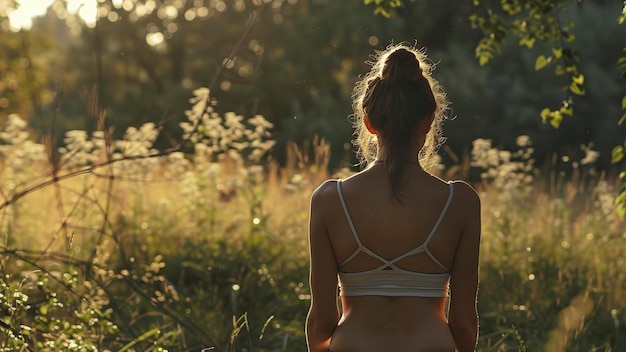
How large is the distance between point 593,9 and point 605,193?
50.0 feet

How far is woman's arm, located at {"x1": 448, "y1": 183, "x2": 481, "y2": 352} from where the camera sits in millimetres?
3082

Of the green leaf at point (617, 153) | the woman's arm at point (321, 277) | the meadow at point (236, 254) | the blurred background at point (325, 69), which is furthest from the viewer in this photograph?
the blurred background at point (325, 69)

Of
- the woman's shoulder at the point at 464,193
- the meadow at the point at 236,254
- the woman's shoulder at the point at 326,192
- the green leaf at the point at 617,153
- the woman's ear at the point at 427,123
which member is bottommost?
the meadow at the point at 236,254

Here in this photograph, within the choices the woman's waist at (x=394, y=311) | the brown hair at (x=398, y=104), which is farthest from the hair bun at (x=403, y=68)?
the woman's waist at (x=394, y=311)

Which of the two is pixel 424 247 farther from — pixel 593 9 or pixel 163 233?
pixel 593 9

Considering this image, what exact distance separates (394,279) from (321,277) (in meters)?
0.25

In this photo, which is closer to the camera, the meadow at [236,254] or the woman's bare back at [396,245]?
the woman's bare back at [396,245]

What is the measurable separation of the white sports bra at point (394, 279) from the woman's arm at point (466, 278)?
0.22ft

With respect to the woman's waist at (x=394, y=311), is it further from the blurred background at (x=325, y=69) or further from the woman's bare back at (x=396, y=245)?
the blurred background at (x=325, y=69)

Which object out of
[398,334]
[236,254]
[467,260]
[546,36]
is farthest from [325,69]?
[398,334]

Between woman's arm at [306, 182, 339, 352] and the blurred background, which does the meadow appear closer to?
woman's arm at [306, 182, 339, 352]

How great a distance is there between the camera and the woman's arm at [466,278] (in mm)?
3082

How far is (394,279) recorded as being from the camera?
3055mm

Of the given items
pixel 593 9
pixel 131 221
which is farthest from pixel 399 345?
pixel 593 9
